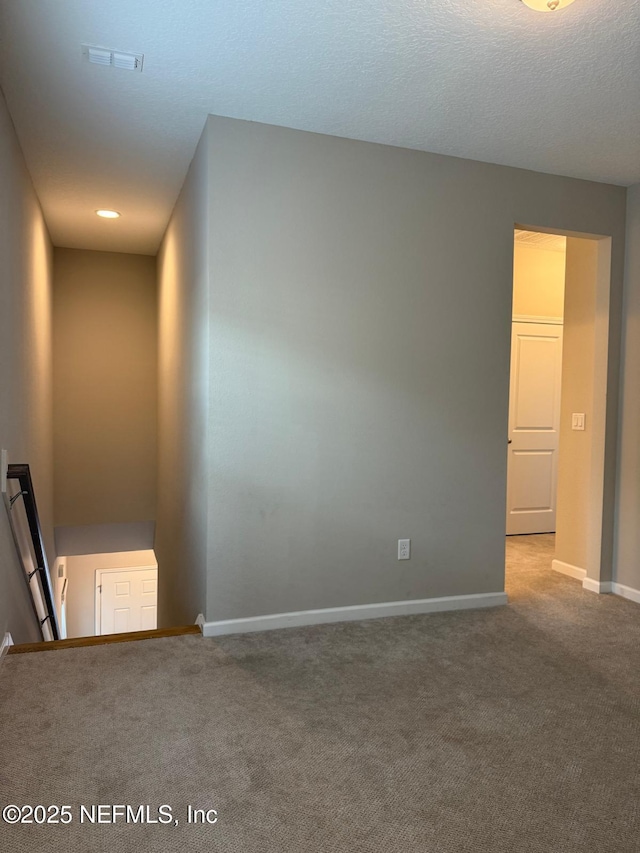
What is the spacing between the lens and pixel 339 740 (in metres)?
2.11

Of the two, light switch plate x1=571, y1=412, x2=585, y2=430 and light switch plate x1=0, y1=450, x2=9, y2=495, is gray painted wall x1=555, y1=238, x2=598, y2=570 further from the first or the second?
light switch plate x1=0, y1=450, x2=9, y2=495

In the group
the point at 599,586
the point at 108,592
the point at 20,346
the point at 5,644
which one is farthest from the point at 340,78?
the point at 108,592

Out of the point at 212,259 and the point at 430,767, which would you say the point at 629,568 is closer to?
the point at 430,767

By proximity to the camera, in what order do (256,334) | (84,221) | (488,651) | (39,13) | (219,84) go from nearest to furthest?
(39,13), (219,84), (488,651), (256,334), (84,221)

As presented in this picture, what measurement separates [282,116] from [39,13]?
3.77 feet

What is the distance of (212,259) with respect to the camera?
9.96ft

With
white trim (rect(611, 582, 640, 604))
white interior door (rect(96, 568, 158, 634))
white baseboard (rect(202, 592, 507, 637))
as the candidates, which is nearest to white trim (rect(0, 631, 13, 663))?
white baseboard (rect(202, 592, 507, 637))

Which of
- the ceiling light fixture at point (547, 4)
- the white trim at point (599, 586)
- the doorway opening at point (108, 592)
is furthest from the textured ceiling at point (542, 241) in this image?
the doorway opening at point (108, 592)

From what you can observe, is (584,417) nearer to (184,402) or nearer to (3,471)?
(184,402)

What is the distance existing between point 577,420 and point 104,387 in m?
4.40

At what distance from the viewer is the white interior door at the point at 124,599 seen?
772 cm

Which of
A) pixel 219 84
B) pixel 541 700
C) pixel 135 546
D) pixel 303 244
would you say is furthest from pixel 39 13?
pixel 135 546

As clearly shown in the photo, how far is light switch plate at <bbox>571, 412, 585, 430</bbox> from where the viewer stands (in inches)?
162

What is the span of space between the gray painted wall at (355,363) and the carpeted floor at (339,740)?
454 mm
